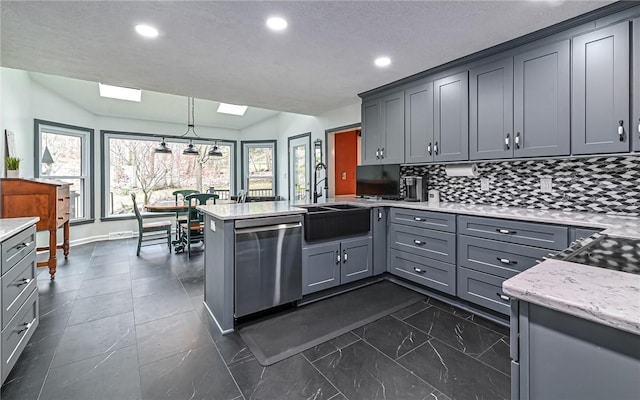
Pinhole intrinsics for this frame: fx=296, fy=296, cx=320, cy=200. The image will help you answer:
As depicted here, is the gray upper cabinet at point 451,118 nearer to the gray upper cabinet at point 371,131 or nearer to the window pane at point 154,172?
the gray upper cabinet at point 371,131

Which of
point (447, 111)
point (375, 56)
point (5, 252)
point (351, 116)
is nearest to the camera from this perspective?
point (5, 252)

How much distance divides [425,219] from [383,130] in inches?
54.9

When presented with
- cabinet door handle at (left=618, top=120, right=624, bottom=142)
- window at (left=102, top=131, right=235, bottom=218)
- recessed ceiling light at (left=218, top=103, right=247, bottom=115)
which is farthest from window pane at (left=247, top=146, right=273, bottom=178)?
cabinet door handle at (left=618, top=120, right=624, bottom=142)

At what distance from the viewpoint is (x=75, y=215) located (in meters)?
5.31

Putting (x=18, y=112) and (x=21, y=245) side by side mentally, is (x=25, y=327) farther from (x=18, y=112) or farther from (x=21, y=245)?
(x=18, y=112)

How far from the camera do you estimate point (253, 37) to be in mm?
2455

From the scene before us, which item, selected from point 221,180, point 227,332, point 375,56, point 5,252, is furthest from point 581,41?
point 221,180

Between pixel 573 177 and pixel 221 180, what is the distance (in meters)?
6.55

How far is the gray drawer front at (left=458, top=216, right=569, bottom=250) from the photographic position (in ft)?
7.07

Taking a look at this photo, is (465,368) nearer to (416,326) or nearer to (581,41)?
(416,326)

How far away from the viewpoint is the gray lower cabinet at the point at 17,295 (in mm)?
1686

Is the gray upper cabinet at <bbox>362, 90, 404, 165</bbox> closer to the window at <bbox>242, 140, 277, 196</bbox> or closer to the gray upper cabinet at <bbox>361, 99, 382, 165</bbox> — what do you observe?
the gray upper cabinet at <bbox>361, 99, 382, 165</bbox>

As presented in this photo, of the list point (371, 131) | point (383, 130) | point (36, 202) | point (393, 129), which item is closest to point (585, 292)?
point (393, 129)

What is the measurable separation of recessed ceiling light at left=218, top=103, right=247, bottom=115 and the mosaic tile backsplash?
4891 millimetres
